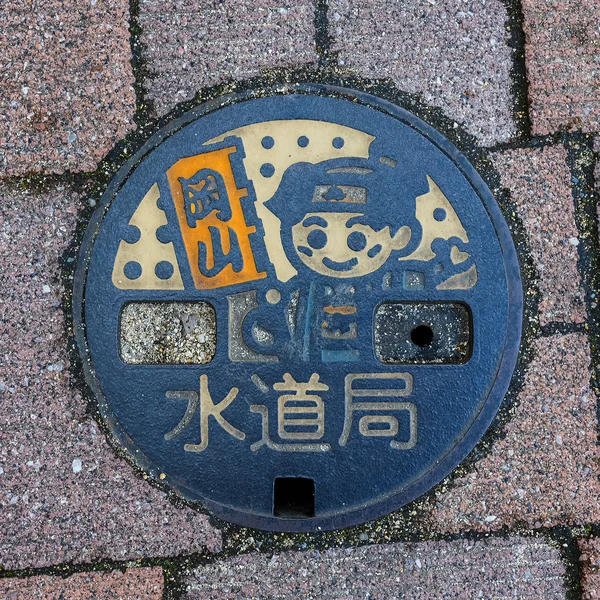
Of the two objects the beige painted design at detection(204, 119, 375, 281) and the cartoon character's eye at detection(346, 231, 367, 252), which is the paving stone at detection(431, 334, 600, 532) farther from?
the beige painted design at detection(204, 119, 375, 281)

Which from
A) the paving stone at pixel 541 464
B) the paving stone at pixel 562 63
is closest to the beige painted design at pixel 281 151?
the paving stone at pixel 562 63

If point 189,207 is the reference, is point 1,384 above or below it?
below

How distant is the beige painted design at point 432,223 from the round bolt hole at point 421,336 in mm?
157

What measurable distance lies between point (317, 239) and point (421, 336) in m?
0.32

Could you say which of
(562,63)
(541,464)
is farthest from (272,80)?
(541,464)

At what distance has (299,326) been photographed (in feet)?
4.35

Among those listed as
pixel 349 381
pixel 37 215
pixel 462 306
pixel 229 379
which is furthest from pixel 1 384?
pixel 462 306

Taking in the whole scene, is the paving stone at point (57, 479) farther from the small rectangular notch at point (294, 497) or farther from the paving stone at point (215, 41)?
the paving stone at point (215, 41)

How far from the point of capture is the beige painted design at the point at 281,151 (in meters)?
1.33

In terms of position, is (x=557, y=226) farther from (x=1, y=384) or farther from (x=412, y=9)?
(x=1, y=384)

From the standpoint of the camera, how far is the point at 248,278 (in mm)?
1324

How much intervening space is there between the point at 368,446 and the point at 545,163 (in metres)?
0.77

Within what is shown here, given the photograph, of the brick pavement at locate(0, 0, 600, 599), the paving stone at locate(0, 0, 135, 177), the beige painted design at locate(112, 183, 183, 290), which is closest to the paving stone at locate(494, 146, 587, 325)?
the brick pavement at locate(0, 0, 600, 599)

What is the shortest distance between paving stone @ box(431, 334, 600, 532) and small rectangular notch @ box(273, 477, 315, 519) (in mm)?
284
